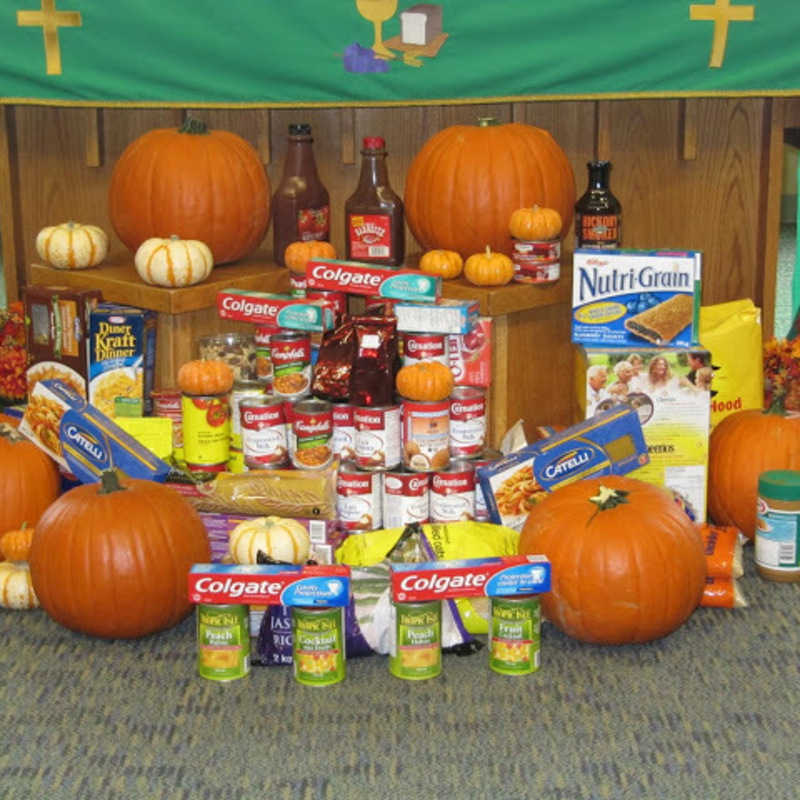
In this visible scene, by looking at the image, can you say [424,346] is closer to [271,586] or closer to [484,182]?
[484,182]

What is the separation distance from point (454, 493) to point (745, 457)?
0.70 meters

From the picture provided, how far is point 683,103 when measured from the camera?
338cm

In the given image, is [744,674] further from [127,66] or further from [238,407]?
[127,66]

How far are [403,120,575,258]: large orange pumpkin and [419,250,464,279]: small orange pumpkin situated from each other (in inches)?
4.3

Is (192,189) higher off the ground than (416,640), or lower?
higher

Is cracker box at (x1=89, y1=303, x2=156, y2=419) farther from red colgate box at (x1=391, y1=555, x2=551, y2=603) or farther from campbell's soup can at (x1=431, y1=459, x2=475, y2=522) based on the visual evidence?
red colgate box at (x1=391, y1=555, x2=551, y2=603)

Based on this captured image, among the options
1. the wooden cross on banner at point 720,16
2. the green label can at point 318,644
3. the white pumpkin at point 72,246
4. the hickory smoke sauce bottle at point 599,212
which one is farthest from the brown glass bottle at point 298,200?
the green label can at point 318,644

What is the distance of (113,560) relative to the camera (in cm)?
246

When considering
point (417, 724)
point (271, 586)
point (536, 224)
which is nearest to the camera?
point (417, 724)

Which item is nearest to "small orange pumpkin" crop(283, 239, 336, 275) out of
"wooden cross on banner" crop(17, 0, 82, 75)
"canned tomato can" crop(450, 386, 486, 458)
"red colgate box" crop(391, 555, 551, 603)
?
"canned tomato can" crop(450, 386, 486, 458)

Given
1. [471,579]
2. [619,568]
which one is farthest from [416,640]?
[619,568]

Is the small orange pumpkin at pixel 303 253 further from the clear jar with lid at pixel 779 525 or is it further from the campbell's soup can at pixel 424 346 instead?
the clear jar with lid at pixel 779 525

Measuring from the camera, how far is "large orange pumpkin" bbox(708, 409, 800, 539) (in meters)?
2.91

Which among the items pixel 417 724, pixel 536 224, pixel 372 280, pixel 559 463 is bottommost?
pixel 417 724
